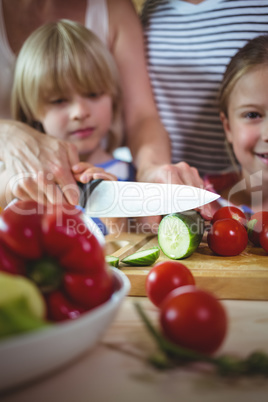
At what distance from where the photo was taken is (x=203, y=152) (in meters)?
1.83

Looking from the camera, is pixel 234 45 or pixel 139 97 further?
pixel 139 97

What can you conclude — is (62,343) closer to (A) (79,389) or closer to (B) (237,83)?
(A) (79,389)

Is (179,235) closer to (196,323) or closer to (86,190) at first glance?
(86,190)

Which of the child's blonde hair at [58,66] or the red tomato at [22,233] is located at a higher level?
the child's blonde hair at [58,66]

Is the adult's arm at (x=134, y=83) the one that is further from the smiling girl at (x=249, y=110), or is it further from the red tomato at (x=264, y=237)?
the red tomato at (x=264, y=237)

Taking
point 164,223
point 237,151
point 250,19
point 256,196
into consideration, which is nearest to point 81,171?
point 164,223

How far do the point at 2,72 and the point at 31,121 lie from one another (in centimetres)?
28

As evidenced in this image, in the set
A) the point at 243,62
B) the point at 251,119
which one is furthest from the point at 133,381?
the point at 243,62

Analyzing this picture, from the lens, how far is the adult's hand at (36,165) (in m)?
1.21

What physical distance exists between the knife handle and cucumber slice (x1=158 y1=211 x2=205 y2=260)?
0.28 m

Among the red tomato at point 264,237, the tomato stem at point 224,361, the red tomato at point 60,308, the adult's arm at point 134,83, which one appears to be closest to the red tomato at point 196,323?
the tomato stem at point 224,361

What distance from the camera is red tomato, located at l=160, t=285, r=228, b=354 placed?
0.52 meters

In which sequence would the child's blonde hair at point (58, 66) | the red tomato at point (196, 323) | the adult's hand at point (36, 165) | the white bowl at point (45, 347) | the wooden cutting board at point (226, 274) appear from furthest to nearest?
the child's blonde hair at point (58, 66), the adult's hand at point (36, 165), the wooden cutting board at point (226, 274), the red tomato at point (196, 323), the white bowl at point (45, 347)

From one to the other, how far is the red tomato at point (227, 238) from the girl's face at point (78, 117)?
2.68ft
